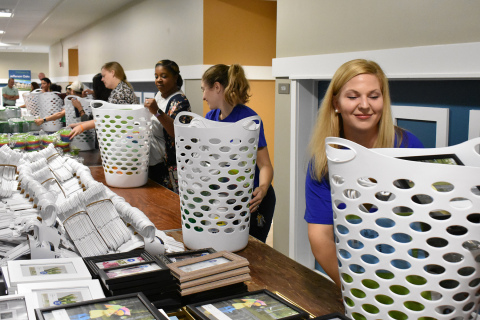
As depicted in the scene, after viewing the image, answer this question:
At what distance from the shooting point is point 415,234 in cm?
93

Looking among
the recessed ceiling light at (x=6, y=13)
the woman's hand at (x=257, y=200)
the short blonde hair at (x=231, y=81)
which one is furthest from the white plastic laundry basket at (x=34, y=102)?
the woman's hand at (x=257, y=200)

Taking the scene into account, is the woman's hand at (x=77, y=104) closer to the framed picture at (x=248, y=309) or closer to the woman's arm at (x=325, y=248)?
the woman's arm at (x=325, y=248)

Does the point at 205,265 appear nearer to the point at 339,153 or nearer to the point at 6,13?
the point at 339,153

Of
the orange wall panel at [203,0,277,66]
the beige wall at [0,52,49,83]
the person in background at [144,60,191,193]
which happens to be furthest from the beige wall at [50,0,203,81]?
the beige wall at [0,52,49,83]

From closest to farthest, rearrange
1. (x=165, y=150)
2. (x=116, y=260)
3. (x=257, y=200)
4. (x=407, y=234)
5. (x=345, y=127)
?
(x=407, y=234)
(x=116, y=260)
(x=345, y=127)
(x=257, y=200)
(x=165, y=150)

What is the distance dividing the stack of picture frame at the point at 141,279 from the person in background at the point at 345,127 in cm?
49

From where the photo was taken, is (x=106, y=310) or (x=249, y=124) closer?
(x=106, y=310)

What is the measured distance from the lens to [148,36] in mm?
7172

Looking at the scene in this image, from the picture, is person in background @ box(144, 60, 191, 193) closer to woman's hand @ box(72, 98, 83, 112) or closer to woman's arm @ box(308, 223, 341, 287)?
woman's hand @ box(72, 98, 83, 112)

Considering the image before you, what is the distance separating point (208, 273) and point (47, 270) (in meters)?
0.41

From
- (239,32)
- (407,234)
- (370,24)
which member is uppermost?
(239,32)

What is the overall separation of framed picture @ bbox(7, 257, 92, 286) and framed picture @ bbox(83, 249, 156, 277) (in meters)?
0.02

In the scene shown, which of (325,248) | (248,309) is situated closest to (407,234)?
(248,309)

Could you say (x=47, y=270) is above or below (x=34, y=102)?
below
